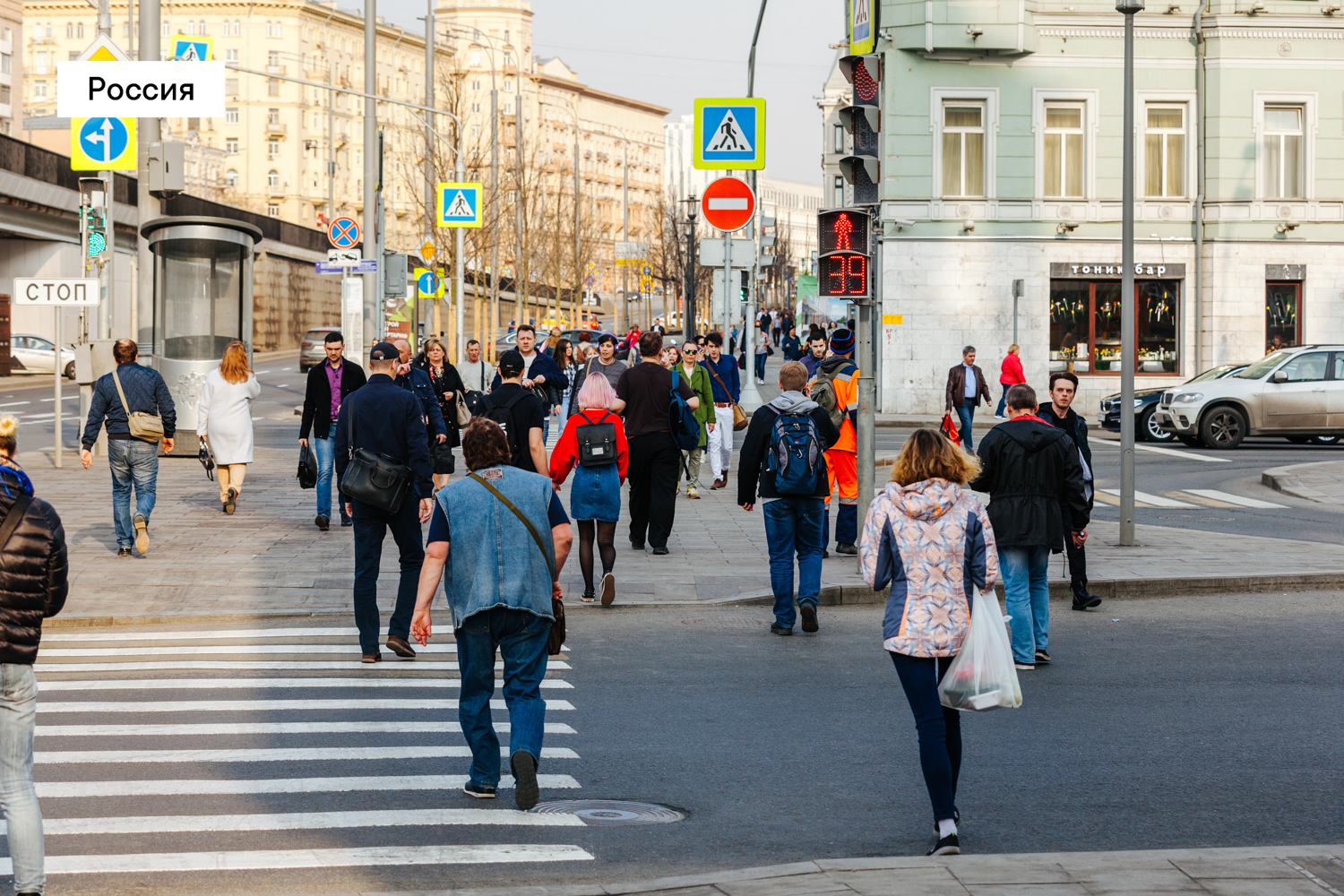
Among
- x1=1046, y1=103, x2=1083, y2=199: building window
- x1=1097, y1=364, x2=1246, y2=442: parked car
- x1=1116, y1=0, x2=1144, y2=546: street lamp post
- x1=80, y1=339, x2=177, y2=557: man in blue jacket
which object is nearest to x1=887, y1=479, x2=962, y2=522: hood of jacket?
x1=1116, y1=0, x2=1144, y2=546: street lamp post

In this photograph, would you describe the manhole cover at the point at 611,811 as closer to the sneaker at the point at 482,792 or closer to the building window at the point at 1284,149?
the sneaker at the point at 482,792

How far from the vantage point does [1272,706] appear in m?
9.01

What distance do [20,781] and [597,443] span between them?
24.3ft

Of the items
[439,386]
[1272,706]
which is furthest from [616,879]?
[439,386]

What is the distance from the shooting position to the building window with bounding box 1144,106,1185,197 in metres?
39.0

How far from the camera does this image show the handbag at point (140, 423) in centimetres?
1473

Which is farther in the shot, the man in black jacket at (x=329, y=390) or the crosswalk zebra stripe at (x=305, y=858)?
the man in black jacket at (x=329, y=390)

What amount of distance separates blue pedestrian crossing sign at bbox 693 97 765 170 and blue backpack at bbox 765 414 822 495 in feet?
30.9

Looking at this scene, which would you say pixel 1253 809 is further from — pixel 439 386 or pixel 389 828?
pixel 439 386

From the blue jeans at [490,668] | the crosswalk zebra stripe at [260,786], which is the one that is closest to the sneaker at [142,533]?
the crosswalk zebra stripe at [260,786]

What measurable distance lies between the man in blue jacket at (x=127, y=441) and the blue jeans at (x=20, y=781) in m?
9.55

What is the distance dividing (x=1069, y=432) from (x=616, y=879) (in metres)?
6.36

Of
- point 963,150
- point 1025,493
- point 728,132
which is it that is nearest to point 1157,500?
point 728,132

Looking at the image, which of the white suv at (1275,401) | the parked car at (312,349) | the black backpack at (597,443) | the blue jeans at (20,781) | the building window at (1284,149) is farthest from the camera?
the parked car at (312,349)
